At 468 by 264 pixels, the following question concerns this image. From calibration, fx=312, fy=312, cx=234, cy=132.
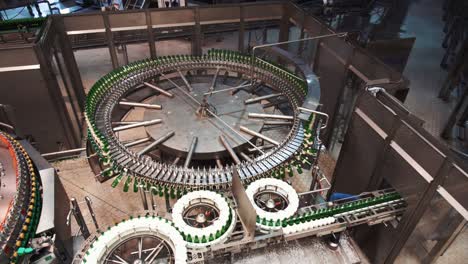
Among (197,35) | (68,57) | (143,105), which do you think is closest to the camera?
(143,105)

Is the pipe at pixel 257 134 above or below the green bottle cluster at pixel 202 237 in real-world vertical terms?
below

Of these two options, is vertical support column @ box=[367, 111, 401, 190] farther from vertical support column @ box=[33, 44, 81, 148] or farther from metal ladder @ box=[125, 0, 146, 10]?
metal ladder @ box=[125, 0, 146, 10]

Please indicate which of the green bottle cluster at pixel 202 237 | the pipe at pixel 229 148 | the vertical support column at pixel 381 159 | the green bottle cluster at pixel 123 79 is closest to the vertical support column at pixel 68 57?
the green bottle cluster at pixel 123 79

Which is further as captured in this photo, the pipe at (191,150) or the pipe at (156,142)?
the pipe at (156,142)

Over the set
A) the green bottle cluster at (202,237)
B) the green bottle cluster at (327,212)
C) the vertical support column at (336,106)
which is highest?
the green bottle cluster at (202,237)

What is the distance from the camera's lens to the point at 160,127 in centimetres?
402

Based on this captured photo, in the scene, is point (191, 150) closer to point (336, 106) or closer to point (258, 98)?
point (258, 98)

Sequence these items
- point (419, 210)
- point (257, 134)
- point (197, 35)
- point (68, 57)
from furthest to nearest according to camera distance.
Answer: point (197, 35)
point (68, 57)
point (257, 134)
point (419, 210)

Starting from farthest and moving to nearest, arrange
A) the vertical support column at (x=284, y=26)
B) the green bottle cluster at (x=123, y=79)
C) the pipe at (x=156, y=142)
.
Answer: the vertical support column at (x=284, y=26) → the pipe at (x=156, y=142) → the green bottle cluster at (x=123, y=79)

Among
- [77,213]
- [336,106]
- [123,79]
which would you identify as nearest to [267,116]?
[336,106]

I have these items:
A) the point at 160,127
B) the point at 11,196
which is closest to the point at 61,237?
the point at 11,196

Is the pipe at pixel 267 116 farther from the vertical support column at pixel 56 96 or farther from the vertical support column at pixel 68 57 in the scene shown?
the vertical support column at pixel 68 57

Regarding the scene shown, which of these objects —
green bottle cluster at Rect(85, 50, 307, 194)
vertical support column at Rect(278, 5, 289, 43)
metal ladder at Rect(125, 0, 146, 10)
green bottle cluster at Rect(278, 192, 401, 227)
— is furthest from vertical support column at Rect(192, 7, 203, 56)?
green bottle cluster at Rect(278, 192, 401, 227)

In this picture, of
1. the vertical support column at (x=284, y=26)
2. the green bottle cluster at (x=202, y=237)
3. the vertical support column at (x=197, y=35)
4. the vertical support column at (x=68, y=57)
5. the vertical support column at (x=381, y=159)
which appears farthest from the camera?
the vertical support column at (x=284, y=26)
